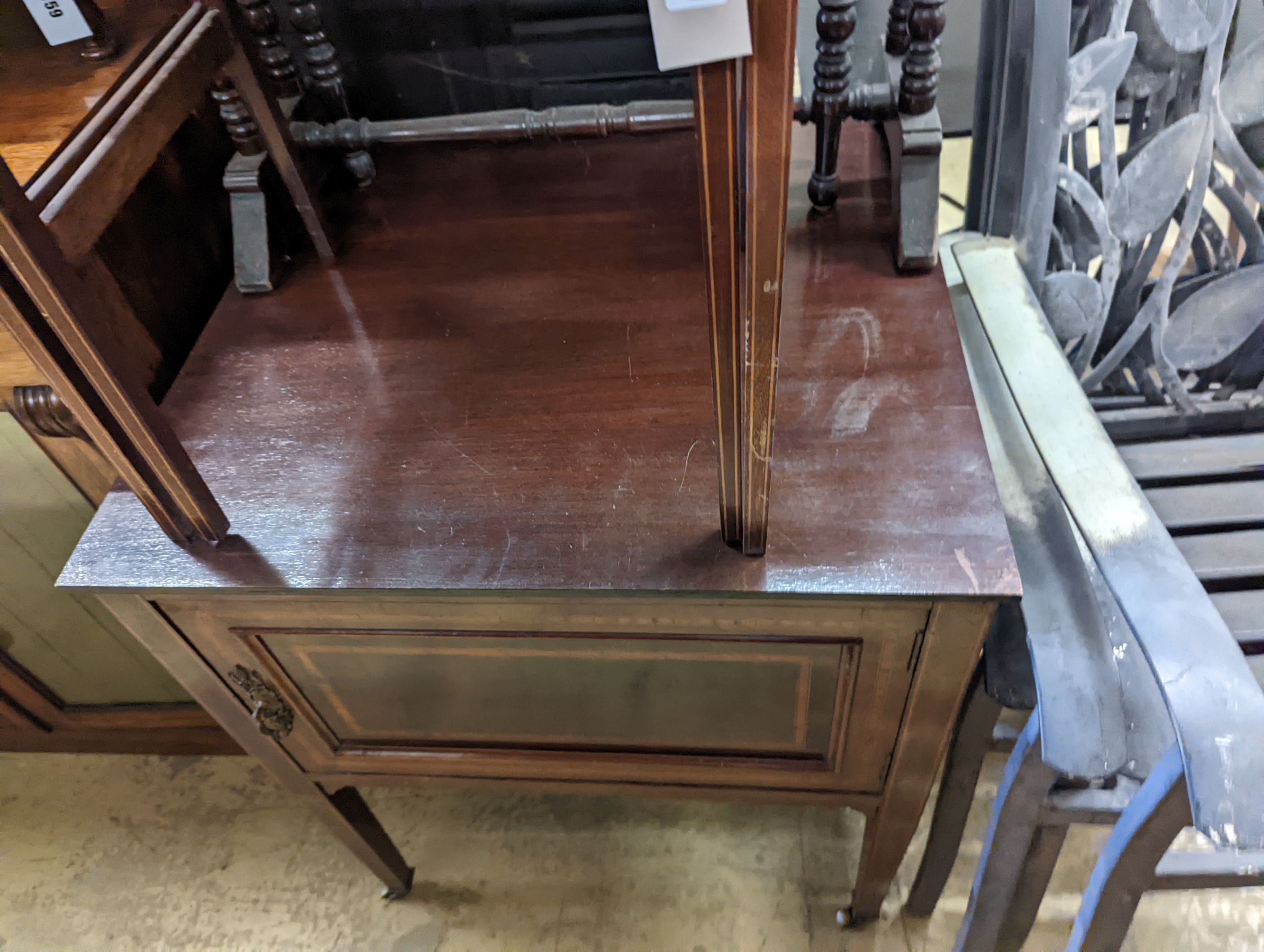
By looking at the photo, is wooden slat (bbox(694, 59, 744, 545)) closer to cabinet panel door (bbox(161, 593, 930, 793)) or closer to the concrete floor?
cabinet panel door (bbox(161, 593, 930, 793))

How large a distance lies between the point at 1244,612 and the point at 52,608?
136 cm

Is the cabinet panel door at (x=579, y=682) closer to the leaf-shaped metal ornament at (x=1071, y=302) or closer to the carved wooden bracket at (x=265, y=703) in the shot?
the carved wooden bracket at (x=265, y=703)

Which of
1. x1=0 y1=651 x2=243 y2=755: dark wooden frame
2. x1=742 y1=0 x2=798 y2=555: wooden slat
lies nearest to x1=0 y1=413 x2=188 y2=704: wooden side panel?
x1=0 y1=651 x2=243 y2=755: dark wooden frame

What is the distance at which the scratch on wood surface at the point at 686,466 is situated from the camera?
68 centimetres

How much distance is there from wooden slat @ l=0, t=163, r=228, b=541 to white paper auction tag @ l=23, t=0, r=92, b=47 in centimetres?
36

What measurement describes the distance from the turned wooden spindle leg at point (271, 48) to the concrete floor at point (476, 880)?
1.01 m

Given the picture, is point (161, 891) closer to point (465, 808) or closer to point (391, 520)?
point (465, 808)

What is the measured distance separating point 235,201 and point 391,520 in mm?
428

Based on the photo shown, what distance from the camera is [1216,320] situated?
89 centimetres

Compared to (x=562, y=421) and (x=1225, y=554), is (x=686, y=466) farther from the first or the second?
(x=1225, y=554)

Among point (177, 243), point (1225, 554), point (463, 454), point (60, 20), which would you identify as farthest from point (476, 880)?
point (60, 20)

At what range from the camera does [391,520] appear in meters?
0.69

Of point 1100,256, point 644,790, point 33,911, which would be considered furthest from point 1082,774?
point 33,911

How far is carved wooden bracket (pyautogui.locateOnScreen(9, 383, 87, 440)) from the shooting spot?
33.5 inches
